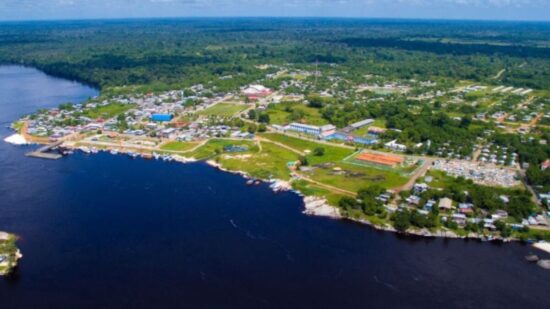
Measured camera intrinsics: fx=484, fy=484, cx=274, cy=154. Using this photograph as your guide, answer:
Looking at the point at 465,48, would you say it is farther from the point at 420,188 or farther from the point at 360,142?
the point at 420,188

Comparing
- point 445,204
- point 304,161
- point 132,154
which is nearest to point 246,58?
point 132,154

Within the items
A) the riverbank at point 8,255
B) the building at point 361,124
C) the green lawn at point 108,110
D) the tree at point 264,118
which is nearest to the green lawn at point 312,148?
the tree at point 264,118

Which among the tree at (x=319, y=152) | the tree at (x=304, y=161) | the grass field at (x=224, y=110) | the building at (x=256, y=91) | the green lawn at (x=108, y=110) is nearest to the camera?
the tree at (x=304, y=161)

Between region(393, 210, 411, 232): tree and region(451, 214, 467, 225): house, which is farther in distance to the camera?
region(451, 214, 467, 225): house

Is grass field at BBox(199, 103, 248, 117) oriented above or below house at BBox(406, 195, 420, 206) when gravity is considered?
above

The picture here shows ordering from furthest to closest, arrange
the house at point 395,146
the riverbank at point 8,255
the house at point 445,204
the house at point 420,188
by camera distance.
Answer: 1. the house at point 395,146
2. the house at point 420,188
3. the house at point 445,204
4. the riverbank at point 8,255

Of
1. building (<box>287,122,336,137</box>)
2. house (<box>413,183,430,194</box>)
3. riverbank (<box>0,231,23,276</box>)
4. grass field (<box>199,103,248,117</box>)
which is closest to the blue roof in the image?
grass field (<box>199,103,248,117</box>)

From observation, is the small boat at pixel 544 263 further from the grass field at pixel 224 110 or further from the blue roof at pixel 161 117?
the blue roof at pixel 161 117

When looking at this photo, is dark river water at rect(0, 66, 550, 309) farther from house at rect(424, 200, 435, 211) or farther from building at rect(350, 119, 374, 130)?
building at rect(350, 119, 374, 130)
